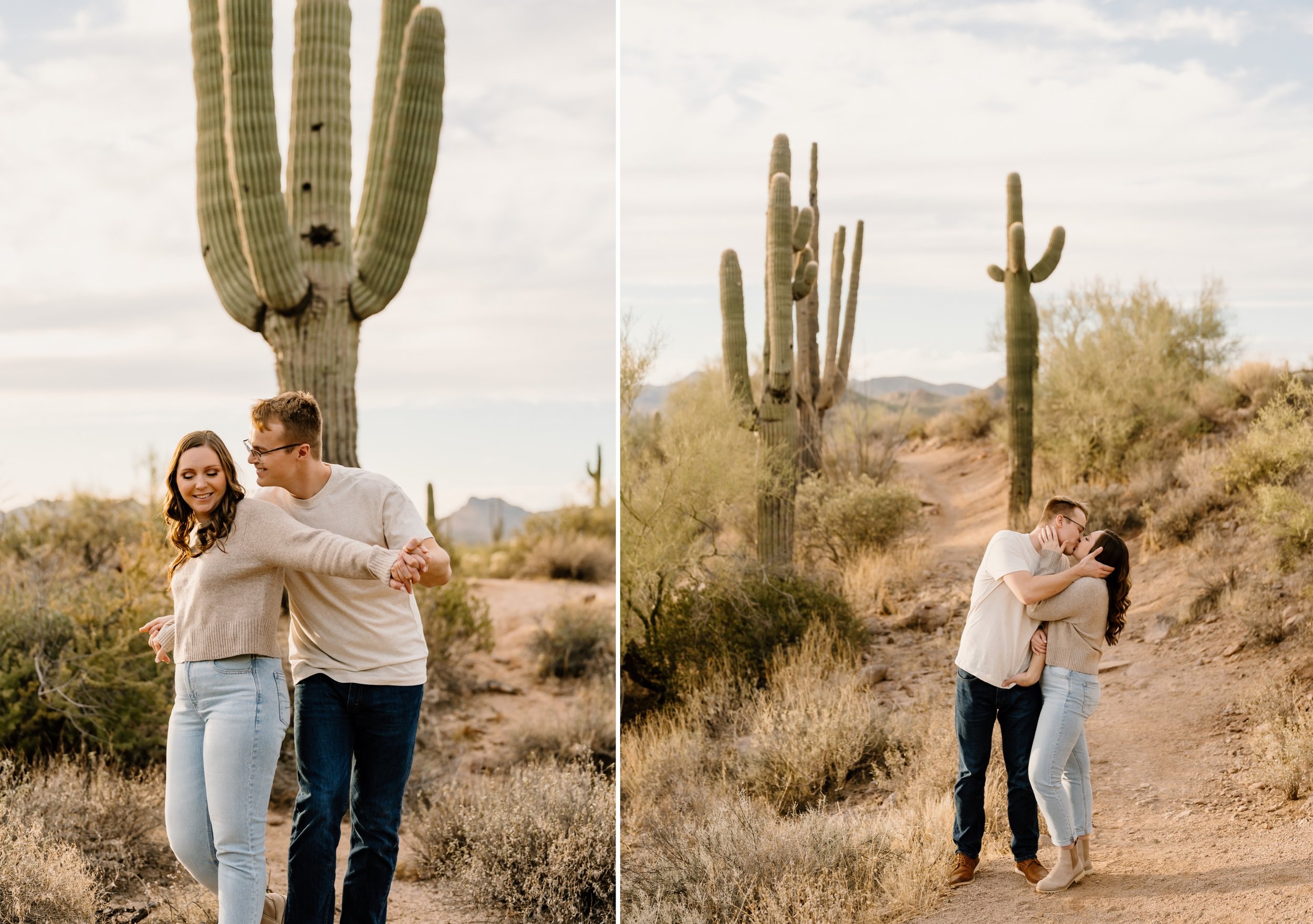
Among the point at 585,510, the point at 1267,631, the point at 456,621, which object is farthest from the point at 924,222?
the point at 585,510

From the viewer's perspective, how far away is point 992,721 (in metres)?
4.25

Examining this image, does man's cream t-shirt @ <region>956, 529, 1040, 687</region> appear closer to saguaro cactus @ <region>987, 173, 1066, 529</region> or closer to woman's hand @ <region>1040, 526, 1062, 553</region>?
woman's hand @ <region>1040, 526, 1062, 553</region>

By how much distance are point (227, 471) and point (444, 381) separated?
769 inches

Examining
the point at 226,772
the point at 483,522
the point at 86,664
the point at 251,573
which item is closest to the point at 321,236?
the point at 86,664

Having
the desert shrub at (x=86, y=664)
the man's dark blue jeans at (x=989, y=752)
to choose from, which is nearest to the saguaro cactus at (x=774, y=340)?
the man's dark blue jeans at (x=989, y=752)

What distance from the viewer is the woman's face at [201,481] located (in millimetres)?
2971

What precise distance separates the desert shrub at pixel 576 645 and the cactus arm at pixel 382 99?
15.4 ft

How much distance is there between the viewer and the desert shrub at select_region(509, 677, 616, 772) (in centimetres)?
783

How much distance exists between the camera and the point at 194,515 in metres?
3.00

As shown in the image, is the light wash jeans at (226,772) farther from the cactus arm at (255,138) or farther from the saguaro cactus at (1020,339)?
the saguaro cactus at (1020,339)

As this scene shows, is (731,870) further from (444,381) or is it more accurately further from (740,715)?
(444,381)

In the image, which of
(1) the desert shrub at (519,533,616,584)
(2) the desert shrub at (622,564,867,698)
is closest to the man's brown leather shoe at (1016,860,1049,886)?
(2) the desert shrub at (622,564,867,698)

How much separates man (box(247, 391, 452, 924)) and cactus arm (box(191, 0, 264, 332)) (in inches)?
165

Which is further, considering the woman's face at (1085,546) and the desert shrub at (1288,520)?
the desert shrub at (1288,520)
